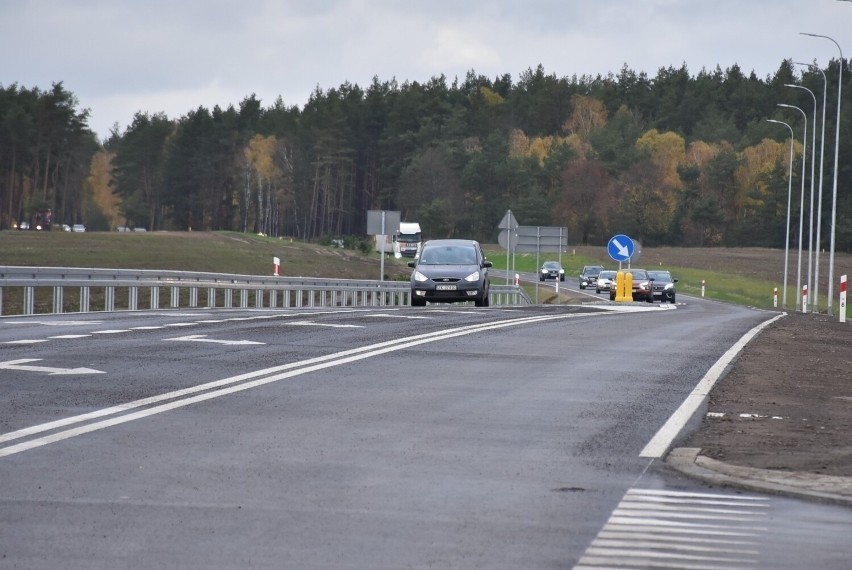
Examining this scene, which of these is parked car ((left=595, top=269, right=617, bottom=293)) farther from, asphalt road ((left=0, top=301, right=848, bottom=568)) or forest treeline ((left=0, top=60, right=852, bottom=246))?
asphalt road ((left=0, top=301, right=848, bottom=568))

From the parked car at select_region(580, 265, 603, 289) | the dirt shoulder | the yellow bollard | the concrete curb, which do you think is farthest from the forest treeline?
the concrete curb

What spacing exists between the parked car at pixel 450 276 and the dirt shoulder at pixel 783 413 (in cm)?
1563

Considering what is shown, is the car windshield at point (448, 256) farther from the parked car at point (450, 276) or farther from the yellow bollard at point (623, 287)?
the yellow bollard at point (623, 287)

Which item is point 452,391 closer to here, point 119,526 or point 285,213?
point 119,526

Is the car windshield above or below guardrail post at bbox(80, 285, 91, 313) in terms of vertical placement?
above

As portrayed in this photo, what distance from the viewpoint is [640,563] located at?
6113 mm

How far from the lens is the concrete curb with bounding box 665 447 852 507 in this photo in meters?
7.90

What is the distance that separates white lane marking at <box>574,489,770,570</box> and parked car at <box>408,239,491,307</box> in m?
28.6

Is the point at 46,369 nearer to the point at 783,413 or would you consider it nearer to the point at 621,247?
the point at 783,413

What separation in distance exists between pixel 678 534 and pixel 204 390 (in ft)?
20.9

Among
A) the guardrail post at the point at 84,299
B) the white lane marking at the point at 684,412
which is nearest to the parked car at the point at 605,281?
the guardrail post at the point at 84,299

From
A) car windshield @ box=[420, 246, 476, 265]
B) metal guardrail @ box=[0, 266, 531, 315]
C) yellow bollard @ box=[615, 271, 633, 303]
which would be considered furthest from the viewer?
yellow bollard @ box=[615, 271, 633, 303]

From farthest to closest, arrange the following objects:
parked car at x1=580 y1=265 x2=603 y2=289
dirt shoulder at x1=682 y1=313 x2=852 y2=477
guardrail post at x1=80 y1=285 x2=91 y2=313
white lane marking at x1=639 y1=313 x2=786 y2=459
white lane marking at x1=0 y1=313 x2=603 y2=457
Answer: parked car at x1=580 y1=265 x2=603 y2=289, guardrail post at x1=80 y1=285 x2=91 y2=313, white lane marking at x1=639 y1=313 x2=786 y2=459, white lane marking at x1=0 y1=313 x2=603 y2=457, dirt shoulder at x1=682 y1=313 x2=852 y2=477

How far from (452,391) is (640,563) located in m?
6.89
